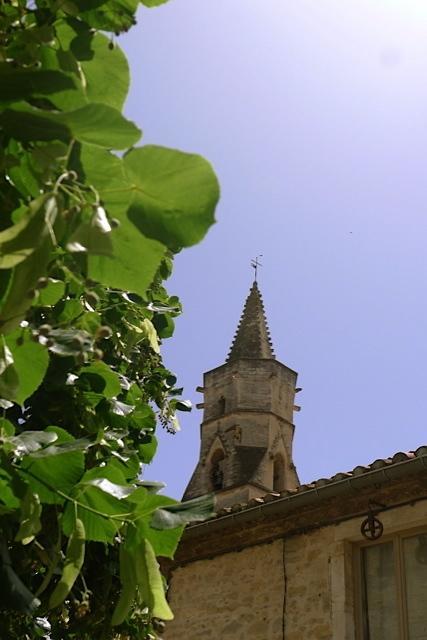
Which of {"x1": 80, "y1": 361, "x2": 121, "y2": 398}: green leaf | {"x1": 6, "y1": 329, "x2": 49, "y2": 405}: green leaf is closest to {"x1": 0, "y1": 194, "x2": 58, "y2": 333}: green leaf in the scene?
{"x1": 6, "y1": 329, "x2": 49, "y2": 405}: green leaf

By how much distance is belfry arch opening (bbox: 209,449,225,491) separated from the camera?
29.7 m

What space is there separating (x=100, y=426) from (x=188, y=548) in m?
6.33

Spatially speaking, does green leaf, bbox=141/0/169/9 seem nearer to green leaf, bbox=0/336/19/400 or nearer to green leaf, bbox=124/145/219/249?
green leaf, bbox=124/145/219/249

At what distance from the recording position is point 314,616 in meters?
7.13

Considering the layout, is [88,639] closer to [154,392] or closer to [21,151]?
[154,392]

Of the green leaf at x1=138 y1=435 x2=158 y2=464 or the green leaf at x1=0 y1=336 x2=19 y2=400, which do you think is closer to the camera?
the green leaf at x1=0 y1=336 x2=19 y2=400

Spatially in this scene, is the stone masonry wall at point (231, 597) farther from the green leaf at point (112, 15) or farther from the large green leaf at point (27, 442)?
the green leaf at point (112, 15)

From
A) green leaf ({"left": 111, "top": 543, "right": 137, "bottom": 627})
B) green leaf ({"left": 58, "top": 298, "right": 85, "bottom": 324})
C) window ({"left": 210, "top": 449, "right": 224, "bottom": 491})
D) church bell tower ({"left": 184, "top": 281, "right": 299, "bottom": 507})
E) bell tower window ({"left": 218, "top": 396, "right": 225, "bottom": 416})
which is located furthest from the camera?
bell tower window ({"left": 218, "top": 396, "right": 225, "bottom": 416})

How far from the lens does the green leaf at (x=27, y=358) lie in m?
1.32

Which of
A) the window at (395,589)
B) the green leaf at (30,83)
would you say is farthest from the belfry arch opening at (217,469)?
the green leaf at (30,83)

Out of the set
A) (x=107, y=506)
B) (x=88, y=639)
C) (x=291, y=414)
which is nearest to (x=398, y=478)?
(x=88, y=639)

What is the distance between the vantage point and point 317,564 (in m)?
7.35

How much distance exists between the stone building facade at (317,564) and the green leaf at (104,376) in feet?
16.3

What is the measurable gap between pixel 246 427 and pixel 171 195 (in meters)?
29.4
